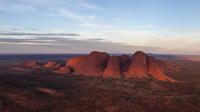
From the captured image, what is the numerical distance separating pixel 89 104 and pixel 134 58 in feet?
83.8

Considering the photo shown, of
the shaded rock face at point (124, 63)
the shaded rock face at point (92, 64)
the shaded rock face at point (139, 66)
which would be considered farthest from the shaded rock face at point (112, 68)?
the shaded rock face at point (139, 66)

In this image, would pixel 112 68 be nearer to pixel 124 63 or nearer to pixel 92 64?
pixel 124 63

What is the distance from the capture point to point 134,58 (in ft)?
126

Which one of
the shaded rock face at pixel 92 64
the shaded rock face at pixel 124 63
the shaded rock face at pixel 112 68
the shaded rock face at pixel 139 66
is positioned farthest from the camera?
the shaded rock face at pixel 124 63

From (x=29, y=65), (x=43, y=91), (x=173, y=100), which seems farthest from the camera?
(x=29, y=65)

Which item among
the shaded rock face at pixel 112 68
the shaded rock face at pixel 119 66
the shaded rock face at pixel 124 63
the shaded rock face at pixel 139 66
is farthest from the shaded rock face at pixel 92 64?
the shaded rock face at pixel 139 66

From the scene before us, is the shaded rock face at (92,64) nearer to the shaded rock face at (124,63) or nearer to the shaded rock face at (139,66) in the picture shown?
the shaded rock face at (124,63)

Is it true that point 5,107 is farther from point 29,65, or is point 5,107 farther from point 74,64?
point 29,65

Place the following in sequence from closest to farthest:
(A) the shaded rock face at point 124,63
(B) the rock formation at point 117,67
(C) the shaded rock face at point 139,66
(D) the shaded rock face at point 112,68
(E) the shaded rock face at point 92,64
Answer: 1. (B) the rock formation at point 117,67
2. (C) the shaded rock face at point 139,66
3. (D) the shaded rock face at point 112,68
4. (E) the shaded rock face at point 92,64
5. (A) the shaded rock face at point 124,63

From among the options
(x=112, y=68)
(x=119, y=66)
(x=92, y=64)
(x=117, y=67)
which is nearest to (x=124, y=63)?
(x=119, y=66)

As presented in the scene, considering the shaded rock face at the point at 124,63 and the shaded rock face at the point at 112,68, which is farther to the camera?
A: the shaded rock face at the point at 124,63

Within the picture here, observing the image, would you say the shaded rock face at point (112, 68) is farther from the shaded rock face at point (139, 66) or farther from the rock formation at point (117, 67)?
the shaded rock face at point (139, 66)

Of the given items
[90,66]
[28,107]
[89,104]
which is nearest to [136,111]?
[89,104]

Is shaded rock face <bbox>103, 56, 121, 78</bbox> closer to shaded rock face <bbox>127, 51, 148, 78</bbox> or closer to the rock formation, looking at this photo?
the rock formation
